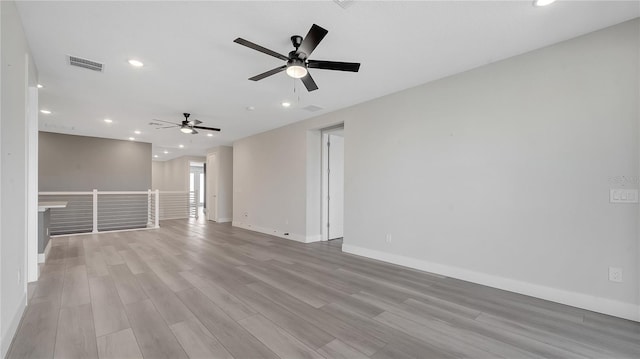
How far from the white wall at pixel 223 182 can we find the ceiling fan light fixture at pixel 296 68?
7.40 meters

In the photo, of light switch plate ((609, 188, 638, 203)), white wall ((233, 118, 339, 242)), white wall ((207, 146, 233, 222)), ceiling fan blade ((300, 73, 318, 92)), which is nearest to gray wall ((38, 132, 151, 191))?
white wall ((207, 146, 233, 222))

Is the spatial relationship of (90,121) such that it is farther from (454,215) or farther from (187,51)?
(454,215)

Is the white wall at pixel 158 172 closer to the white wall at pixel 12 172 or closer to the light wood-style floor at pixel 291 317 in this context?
the light wood-style floor at pixel 291 317

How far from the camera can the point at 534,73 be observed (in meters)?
2.98

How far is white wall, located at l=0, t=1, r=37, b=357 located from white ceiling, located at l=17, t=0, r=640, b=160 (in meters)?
0.44

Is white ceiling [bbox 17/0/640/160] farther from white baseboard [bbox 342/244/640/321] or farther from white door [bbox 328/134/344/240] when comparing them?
white baseboard [bbox 342/244/640/321]

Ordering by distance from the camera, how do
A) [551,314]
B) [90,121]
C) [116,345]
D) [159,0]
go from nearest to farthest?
1. [116,345]
2. [159,0]
3. [551,314]
4. [90,121]

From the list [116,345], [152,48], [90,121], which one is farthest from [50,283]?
[90,121]

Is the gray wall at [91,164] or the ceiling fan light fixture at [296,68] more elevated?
the ceiling fan light fixture at [296,68]

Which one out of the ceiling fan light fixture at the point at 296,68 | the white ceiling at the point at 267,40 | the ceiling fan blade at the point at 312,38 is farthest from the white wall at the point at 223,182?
the ceiling fan blade at the point at 312,38

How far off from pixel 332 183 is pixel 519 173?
151 inches

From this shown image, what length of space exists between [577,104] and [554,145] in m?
0.45

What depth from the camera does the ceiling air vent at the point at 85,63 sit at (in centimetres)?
319

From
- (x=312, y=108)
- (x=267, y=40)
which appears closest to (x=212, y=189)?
(x=312, y=108)
